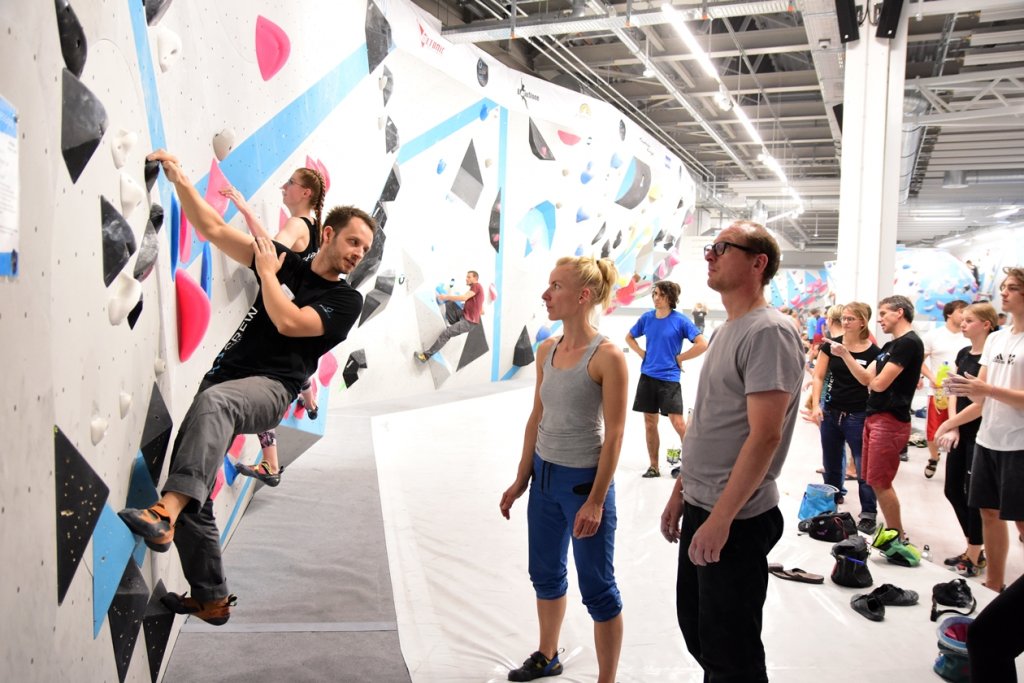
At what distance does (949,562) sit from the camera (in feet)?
12.2

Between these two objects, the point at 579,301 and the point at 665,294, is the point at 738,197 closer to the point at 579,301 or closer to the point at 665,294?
the point at 665,294

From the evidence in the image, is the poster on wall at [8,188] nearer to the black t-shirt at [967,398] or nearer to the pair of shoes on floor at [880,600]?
the pair of shoes on floor at [880,600]

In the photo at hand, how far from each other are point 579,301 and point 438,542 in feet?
6.05

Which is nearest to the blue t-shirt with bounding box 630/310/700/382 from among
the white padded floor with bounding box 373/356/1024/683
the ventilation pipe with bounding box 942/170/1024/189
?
the white padded floor with bounding box 373/356/1024/683

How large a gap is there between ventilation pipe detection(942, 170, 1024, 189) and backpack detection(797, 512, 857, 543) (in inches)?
632

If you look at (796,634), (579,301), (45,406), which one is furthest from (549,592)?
(45,406)

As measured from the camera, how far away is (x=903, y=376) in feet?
12.5

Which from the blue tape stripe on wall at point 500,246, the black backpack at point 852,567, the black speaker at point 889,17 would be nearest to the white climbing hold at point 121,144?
the black backpack at point 852,567

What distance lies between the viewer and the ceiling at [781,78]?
26.7 feet

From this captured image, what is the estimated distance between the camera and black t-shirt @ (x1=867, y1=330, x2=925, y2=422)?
3801 millimetres

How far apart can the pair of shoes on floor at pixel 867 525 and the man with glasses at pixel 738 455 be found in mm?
2766

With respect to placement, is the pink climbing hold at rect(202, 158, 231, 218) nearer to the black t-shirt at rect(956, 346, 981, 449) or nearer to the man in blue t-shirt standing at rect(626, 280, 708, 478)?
the man in blue t-shirt standing at rect(626, 280, 708, 478)

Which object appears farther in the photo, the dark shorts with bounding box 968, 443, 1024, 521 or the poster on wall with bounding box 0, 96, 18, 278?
→ the dark shorts with bounding box 968, 443, 1024, 521

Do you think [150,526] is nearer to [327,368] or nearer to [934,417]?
[327,368]
